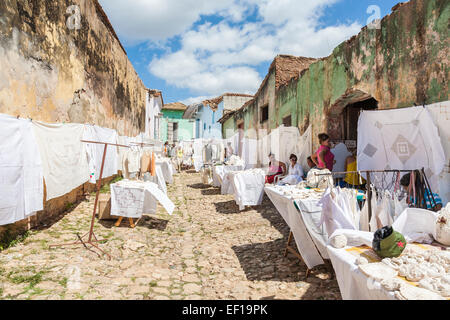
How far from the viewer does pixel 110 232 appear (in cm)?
472

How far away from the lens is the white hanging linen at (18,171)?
3.21m

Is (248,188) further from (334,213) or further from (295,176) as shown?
(334,213)

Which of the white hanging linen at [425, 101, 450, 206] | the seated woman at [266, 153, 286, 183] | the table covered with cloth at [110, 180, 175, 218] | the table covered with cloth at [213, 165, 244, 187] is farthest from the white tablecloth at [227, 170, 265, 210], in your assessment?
the white hanging linen at [425, 101, 450, 206]

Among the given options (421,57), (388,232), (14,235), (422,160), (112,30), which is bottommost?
(14,235)

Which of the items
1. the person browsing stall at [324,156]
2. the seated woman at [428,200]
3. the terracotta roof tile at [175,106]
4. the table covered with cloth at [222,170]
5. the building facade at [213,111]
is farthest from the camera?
the terracotta roof tile at [175,106]

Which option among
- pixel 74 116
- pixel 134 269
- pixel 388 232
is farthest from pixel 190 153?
pixel 388 232

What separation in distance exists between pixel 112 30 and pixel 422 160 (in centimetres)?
890

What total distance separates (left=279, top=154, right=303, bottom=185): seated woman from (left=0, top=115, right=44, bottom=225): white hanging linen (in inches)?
→ 180

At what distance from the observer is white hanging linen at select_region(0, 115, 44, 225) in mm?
3213

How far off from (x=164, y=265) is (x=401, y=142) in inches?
142

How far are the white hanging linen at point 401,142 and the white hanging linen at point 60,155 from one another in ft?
15.7

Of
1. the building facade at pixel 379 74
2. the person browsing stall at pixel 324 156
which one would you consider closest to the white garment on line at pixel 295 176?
the building facade at pixel 379 74

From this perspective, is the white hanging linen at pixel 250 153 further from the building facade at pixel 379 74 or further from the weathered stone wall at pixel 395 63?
the weathered stone wall at pixel 395 63

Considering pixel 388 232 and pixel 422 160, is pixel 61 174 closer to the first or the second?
pixel 388 232
